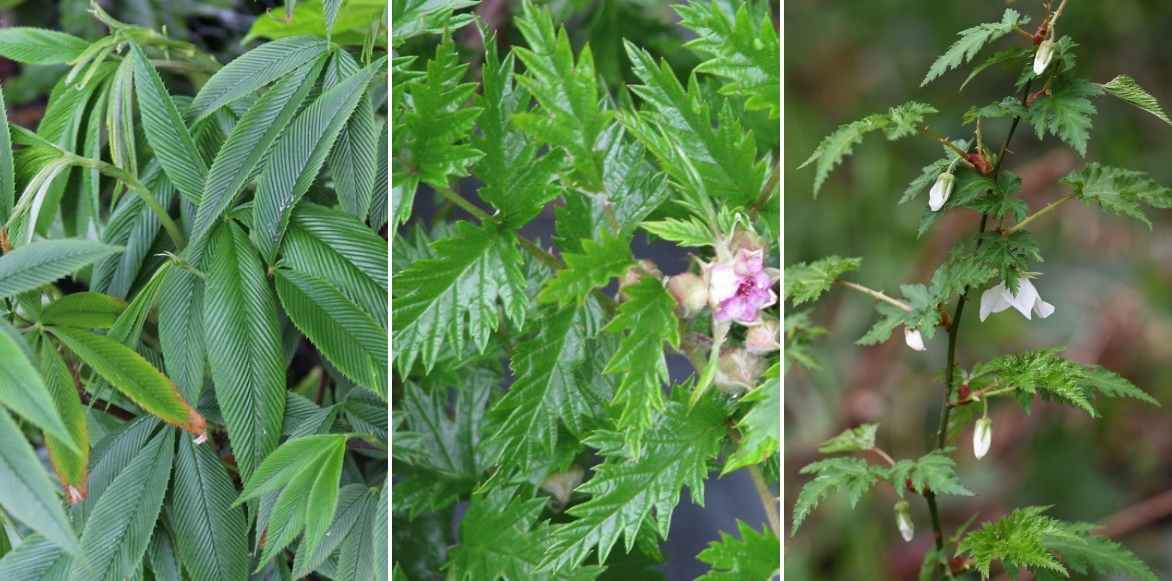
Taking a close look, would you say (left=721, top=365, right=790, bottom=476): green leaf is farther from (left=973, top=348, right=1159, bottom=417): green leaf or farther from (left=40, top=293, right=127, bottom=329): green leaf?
(left=40, top=293, right=127, bottom=329): green leaf

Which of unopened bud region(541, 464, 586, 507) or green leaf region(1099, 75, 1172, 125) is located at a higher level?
green leaf region(1099, 75, 1172, 125)

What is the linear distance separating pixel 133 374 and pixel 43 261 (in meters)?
0.09

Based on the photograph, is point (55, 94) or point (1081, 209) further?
point (55, 94)

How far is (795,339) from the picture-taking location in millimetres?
538

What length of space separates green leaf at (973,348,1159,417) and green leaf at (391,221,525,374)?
25 centimetres

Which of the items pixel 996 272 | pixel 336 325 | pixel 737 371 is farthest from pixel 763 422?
pixel 336 325

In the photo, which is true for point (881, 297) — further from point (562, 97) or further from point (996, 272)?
point (562, 97)

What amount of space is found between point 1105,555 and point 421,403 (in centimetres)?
39

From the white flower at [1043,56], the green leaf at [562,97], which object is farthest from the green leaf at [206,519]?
the white flower at [1043,56]

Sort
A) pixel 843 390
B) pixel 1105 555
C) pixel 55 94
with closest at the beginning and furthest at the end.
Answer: pixel 1105 555, pixel 843 390, pixel 55 94

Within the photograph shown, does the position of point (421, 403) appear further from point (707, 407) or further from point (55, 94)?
point (55, 94)

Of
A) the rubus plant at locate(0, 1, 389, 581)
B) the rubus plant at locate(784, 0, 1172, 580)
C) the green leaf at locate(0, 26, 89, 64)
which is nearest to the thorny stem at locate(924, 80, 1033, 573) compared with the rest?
the rubus plant at locate(784, 0, 1172, 580)

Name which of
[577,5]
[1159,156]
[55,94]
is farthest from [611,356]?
[55,94]

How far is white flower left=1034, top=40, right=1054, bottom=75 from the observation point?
1.43 ft
